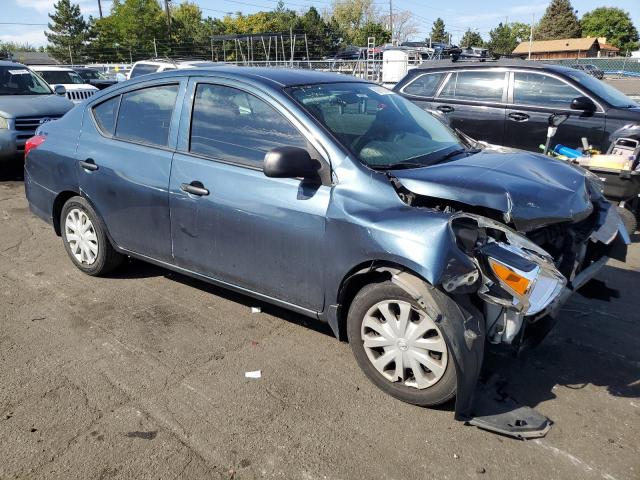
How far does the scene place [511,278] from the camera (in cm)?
269

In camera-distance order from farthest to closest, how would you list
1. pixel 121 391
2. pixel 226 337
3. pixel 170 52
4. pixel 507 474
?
pixel 170 52
pixel 226 337
pixel 121 391
pixel 507 474

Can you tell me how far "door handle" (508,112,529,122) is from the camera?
7035 millimetres

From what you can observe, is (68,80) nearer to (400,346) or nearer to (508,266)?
(400,346)

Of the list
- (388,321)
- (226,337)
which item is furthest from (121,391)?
(388,321)

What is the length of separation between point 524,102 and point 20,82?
8.91 metres

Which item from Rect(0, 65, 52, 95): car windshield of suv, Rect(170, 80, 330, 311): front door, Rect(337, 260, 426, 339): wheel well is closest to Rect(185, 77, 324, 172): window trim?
Rect(170, 80, 330, 311): front door

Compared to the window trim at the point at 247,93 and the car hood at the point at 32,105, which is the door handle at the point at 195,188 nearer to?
the window trim at the point at 247,93

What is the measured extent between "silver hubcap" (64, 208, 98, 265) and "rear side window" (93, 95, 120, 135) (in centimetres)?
76

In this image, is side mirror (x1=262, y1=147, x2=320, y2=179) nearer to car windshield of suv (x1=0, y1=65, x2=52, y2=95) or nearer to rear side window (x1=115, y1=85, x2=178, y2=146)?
rear side window (x1=115, y1=85, x2=178, y2=146)

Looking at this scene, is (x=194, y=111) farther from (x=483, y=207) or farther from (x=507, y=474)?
(x=507, y=474)

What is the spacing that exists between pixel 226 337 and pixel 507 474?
2.00 m

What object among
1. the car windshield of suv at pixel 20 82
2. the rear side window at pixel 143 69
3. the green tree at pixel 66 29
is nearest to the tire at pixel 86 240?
the car windshield of suv at pixel 20 82

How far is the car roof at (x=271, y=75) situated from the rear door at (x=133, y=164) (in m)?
0.19

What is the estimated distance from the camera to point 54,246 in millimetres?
5676
